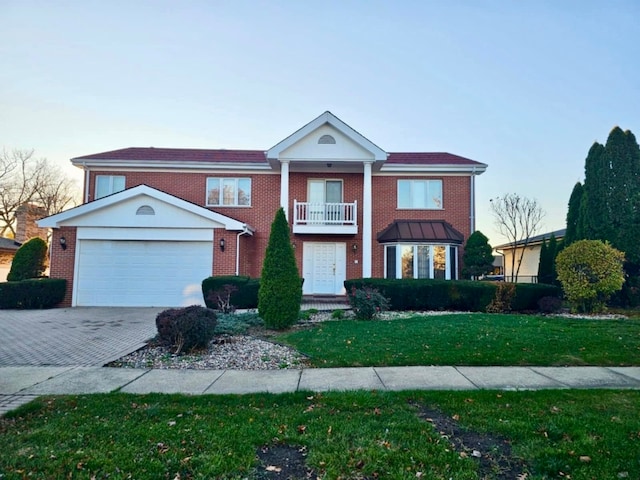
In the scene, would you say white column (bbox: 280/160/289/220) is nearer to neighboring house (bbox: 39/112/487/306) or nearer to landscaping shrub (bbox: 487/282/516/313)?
neighboring house (bbox: 39/112/487/306)

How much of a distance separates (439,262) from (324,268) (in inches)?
203

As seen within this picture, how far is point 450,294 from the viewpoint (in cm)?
1262

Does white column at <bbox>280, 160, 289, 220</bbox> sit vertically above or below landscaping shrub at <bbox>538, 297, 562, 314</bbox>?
above

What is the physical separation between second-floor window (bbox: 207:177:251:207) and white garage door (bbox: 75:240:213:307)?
3.41 m

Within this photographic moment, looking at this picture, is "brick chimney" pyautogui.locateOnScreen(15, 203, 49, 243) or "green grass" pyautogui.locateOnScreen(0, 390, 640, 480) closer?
"green grass" pyautogui.locateOnScreen(0, 390, 640, 480)

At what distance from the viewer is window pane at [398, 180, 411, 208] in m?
17.5

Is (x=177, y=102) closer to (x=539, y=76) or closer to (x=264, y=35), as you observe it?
(x=264, y=35)

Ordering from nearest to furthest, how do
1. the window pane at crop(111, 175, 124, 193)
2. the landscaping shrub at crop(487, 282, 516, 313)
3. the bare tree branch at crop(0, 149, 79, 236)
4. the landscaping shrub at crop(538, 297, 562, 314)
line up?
the landscaping shrub at crop(538, 297, 562, 314)
the landscaping shrub at crop(487, 282, 516, 313)
the window pane at crop(111, 175, 124, 193)
the bare tree branch at crop(0, 149, 79, 236)

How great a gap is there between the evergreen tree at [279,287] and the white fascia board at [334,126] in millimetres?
6872

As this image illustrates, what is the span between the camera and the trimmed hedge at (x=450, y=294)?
1255 cm

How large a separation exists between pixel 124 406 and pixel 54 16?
1178 cm

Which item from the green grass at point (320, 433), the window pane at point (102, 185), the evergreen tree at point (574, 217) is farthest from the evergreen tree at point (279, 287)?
the evergreen tree at point (574, 217)

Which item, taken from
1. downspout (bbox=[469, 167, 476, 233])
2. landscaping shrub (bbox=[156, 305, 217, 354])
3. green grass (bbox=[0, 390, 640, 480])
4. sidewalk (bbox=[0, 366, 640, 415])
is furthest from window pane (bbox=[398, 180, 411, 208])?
green grass (bbox=[0, 390, 640, 480])

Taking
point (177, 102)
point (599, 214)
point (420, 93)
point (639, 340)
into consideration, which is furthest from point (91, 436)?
point (599, 214)
